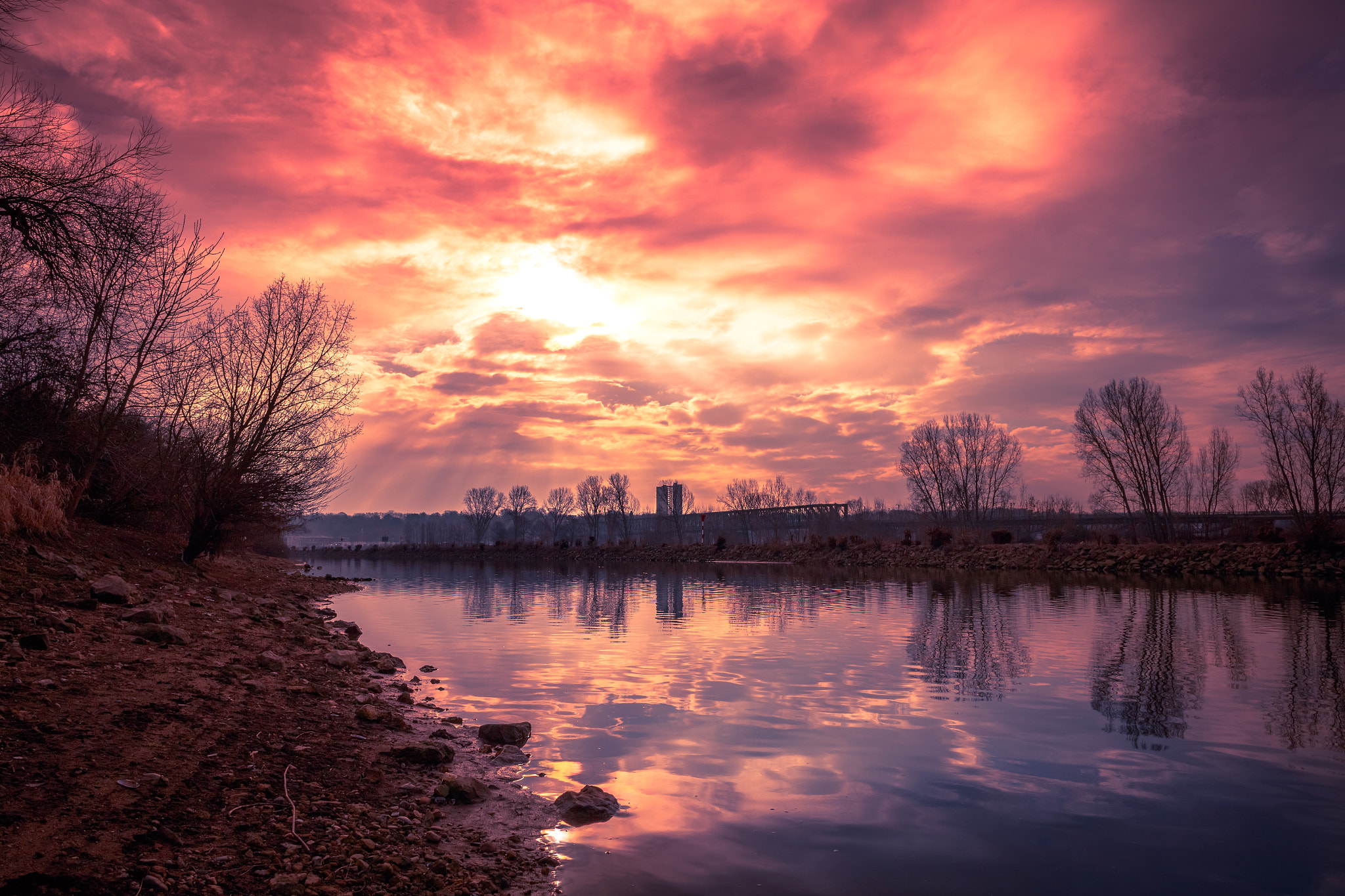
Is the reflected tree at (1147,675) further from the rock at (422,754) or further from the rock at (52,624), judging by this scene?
the rock at (52,624)

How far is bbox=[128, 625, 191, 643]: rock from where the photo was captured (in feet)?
31.4

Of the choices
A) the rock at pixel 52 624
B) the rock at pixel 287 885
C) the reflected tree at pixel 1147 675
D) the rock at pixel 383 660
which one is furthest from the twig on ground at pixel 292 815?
the reflected tree at pixel 1147 675

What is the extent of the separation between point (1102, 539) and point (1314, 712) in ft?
170

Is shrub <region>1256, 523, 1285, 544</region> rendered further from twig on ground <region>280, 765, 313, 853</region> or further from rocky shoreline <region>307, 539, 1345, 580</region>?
twig on ground <region>280, 765, 313, 853</region>

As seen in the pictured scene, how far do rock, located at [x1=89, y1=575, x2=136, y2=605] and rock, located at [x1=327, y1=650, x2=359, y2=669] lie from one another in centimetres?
339

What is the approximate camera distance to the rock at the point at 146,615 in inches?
393

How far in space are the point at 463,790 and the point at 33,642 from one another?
4.89 m

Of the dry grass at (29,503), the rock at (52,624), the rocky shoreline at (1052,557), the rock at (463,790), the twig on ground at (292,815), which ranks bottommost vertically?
the rocky shoreline at (1052,557)

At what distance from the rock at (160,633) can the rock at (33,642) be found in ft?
5.64

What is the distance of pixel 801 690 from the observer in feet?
43.1

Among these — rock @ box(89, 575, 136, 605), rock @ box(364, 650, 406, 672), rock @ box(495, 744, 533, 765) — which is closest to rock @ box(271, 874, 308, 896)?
rock @ box(495, 744, 533, 765)

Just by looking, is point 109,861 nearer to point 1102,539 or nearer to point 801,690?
point 801,690

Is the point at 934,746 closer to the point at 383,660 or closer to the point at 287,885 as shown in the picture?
the point at 287,885

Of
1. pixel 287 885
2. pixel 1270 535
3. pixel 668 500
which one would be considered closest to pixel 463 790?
pixel 287 885
